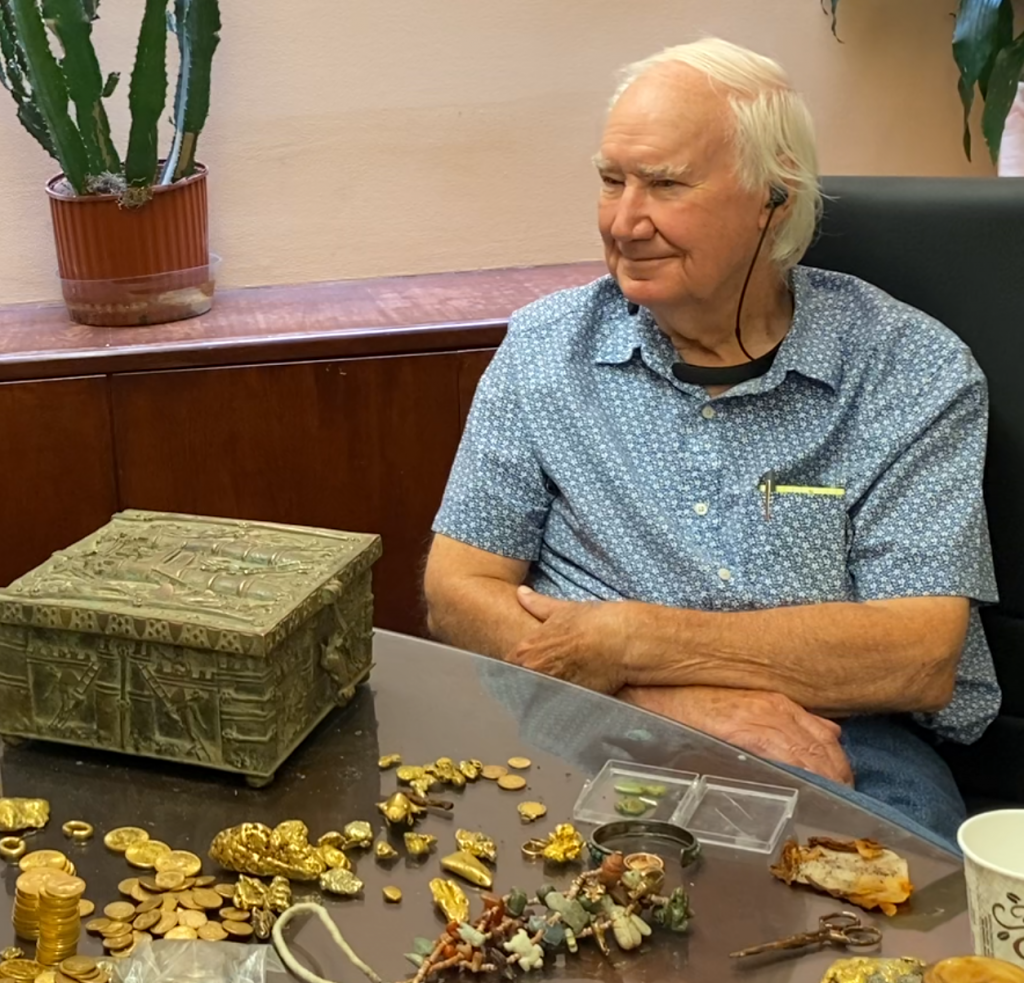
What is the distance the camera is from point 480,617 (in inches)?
62.9

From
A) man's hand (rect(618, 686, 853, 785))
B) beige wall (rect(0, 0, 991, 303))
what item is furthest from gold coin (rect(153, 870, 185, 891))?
beige wall (rect(0, 0, 991, 303))

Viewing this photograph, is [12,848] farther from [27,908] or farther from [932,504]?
[932,504]

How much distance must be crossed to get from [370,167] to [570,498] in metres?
0.98

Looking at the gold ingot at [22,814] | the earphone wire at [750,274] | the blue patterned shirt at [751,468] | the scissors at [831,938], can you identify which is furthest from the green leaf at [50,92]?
the scissors at [831,938]

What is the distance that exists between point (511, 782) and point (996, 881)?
0.42 m

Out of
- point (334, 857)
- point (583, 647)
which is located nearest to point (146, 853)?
point (334, 857)

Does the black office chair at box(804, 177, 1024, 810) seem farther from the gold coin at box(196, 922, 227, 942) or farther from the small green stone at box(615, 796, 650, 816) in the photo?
the gold coin at box(196, 922, 227, 942)

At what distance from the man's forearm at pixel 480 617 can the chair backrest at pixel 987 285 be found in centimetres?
54

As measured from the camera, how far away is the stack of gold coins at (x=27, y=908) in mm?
900

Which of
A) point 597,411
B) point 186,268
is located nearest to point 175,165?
point 186,268

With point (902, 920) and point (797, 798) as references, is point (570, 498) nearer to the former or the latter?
point (797, 798)

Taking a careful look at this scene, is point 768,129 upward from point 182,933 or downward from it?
upward

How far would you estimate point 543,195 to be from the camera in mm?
2500

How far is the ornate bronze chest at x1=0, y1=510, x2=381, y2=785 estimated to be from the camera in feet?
3.55
